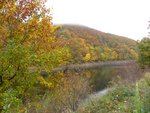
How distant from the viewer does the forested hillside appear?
90.2 m

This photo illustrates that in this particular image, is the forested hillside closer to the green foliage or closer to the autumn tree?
the green foliage

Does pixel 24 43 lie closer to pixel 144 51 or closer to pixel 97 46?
pixel 144 51

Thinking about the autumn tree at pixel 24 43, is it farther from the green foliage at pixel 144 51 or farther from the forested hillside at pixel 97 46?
the forested hillside at pixel 97 46

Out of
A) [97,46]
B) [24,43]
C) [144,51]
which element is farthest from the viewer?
[97,46]

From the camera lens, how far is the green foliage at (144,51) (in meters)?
43.8

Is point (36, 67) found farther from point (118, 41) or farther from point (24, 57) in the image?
point (118, 41)

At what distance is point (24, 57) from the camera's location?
405 inches

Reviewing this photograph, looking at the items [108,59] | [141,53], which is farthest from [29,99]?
[108,59]

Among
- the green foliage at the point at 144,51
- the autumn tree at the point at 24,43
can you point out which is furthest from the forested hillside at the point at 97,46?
the autumn tree at the point at 24,43

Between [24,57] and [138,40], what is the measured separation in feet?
130

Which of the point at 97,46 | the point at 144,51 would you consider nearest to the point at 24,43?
the point at 144,51

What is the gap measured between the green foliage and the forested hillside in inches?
1248

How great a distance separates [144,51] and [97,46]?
7934 centimetres

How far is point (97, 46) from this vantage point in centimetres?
12412
